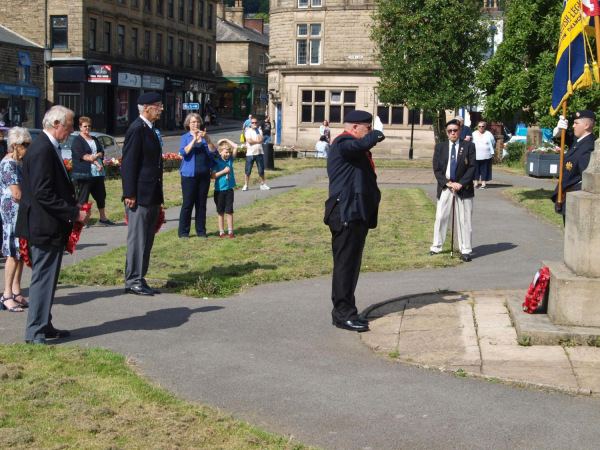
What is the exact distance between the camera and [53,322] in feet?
24.3

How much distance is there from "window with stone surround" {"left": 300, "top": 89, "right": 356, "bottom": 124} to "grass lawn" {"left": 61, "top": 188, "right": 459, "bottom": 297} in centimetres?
2881

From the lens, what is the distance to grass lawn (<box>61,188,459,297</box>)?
968 cm


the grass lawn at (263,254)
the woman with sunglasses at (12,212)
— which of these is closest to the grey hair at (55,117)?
the woman with sunglasses at (12,212)

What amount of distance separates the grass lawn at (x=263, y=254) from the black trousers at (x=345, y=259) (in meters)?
1.98

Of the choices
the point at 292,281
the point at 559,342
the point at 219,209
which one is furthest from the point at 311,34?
the point at 559,342

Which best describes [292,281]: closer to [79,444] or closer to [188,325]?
[188,325]

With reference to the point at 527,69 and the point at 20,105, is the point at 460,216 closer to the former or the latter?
the point at 527,69

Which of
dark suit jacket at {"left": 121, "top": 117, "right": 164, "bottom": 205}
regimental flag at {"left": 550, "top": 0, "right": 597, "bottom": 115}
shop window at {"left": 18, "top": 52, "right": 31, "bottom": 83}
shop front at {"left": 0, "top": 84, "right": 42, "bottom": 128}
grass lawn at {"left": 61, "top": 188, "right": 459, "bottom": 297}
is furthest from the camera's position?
shop window at {"left": 18, "top": 52, "right": 31, "bottom": 83}

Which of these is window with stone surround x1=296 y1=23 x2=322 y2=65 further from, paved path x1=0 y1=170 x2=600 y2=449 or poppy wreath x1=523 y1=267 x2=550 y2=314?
poppy wreath x1=523 y1=267 x2=550 y2=314

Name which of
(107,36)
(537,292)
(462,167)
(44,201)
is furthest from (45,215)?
(107,36)

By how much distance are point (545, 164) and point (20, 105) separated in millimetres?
33822

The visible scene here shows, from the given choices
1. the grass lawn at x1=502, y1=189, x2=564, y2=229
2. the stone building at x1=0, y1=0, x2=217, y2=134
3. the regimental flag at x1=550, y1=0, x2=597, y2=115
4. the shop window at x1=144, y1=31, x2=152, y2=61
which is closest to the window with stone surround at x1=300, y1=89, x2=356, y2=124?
the stone building at x1=0, y1=0, x2=217, y2=134

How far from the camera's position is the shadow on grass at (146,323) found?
7.09 meters

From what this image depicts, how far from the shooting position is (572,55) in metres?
9.27
